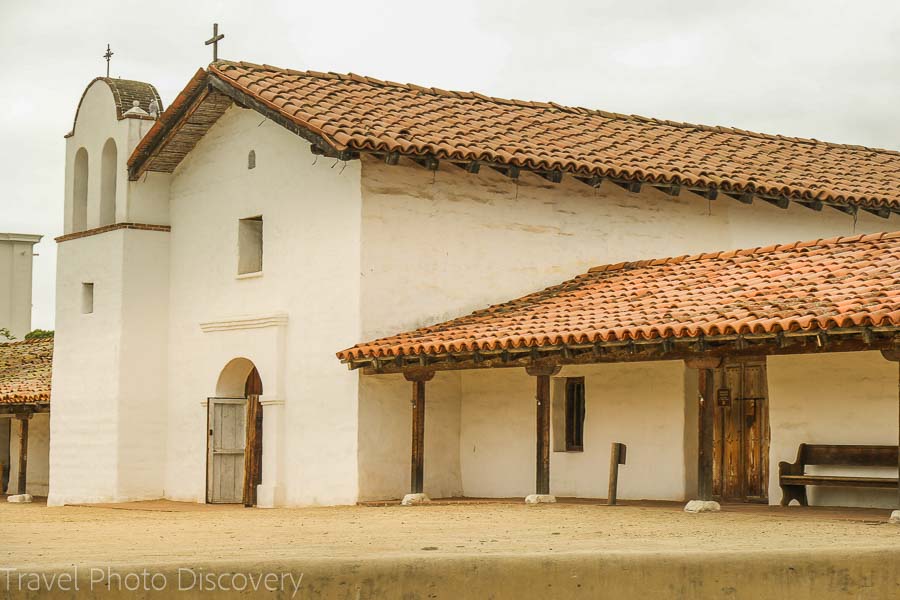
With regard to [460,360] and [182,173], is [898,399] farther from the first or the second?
[182,173]

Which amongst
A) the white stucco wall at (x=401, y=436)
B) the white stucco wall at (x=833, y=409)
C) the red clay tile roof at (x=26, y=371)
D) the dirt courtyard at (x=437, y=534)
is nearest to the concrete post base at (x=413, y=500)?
the dirt courtyard at (x=437, y=534)

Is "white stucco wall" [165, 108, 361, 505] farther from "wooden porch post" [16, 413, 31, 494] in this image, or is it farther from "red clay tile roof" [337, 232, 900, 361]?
"wooden porch post" [16, 413, 31, 494]

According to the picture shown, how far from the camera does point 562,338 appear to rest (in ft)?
50.5

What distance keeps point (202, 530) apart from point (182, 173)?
9155 mm

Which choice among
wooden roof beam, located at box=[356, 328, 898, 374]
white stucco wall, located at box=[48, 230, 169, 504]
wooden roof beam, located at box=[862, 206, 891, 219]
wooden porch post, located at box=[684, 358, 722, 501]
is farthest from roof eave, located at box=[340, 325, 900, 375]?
wooden roof beam, located at box=[862, 206, 891, 219]

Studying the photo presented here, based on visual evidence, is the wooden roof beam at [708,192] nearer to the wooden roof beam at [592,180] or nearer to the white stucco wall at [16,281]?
the wooden roof beam at [592,180]

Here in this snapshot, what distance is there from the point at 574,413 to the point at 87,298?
27.3 feet

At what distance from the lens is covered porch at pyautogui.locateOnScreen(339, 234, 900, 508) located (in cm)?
1441

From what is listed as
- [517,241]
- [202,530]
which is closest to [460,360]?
[517,241]

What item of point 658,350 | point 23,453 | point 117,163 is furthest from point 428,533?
point 23,453

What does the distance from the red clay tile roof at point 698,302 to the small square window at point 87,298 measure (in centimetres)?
626

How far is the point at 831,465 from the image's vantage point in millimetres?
15250

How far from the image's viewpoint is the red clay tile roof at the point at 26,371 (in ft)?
79.1

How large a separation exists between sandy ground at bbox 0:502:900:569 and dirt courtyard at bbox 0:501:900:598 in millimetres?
11
